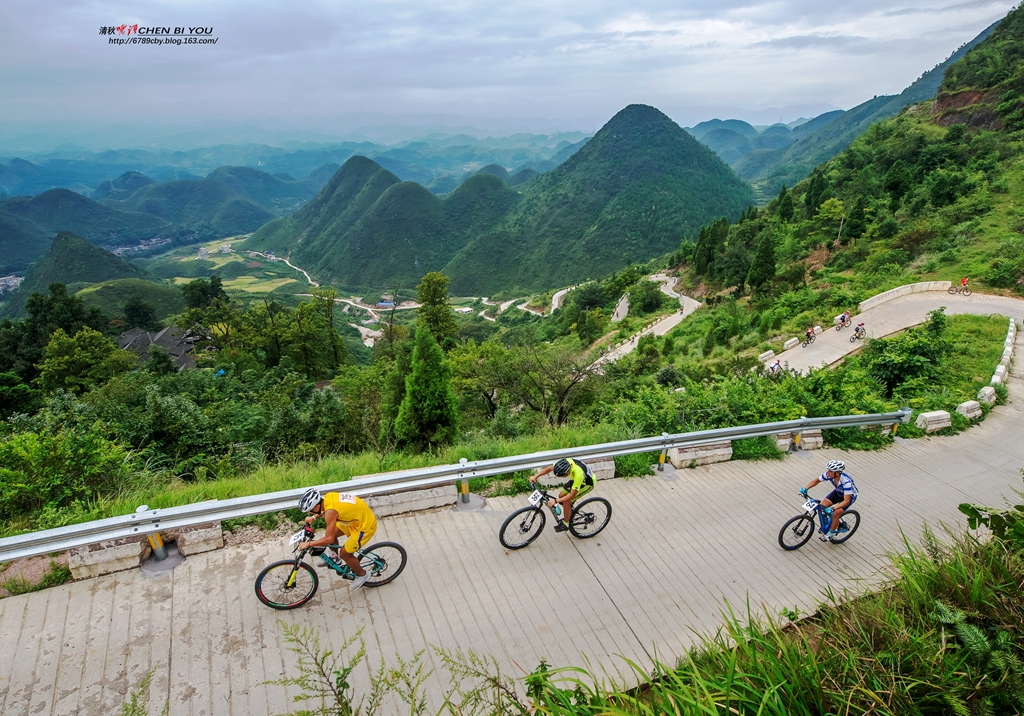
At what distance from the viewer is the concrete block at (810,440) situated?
8.34m

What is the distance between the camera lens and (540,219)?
127312 mm

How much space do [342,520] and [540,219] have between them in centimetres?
12901

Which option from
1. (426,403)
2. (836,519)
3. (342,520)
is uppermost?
(342,520)

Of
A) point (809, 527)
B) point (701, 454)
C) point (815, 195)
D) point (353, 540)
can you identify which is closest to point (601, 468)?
point (701, 454)

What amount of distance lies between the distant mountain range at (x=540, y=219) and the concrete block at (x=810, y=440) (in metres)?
92.9

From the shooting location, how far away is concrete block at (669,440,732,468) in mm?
7398

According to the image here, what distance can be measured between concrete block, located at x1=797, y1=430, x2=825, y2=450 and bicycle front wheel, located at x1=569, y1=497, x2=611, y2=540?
4515 millimetres

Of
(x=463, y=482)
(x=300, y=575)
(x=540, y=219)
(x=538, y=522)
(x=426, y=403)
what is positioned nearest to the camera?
(x=300, y=575)

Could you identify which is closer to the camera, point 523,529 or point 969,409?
point 523,529

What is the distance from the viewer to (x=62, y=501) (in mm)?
5652

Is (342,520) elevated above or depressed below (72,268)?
above

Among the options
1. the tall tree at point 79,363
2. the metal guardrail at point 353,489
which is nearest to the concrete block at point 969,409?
the metal guardrail at point 353,489

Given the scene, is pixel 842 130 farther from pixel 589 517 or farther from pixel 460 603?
pixel 460 603

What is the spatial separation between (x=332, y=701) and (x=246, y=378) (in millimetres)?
24389
